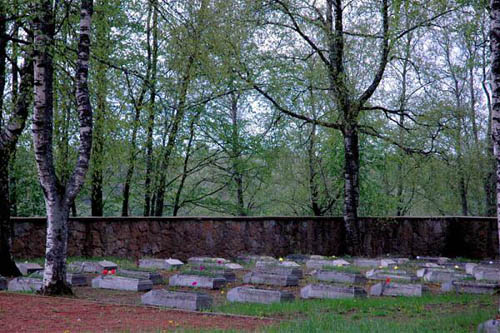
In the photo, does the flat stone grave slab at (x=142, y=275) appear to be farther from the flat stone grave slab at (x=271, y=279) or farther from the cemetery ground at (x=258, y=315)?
the flat stone grave slab at (x=271, y=279)

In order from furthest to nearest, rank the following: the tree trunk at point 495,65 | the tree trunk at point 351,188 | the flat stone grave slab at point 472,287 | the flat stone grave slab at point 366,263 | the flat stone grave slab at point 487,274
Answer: the tree trunk at point 351,188 < the flat stone grave slab at point 366,263 < the flat stone grave slab at point 487,274 < the flat stone grave slab at point 472,287 < the tree trunk at point 495,65

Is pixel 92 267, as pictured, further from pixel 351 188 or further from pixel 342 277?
pixel 351 188

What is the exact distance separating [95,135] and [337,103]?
24.7ft

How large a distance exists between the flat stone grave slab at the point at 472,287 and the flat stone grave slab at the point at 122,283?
5322 millimetres

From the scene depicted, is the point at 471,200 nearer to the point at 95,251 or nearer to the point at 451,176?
the point at 451,176

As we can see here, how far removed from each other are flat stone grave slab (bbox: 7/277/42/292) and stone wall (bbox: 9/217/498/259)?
14.8 ft

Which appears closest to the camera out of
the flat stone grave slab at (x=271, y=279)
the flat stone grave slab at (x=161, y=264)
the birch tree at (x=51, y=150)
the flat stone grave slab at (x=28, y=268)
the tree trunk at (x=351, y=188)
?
the birch tree at (x=51, y=150)

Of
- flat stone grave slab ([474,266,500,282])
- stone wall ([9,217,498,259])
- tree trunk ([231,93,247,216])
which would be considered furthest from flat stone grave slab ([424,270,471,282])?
tree trunk ([231,93,247,216])

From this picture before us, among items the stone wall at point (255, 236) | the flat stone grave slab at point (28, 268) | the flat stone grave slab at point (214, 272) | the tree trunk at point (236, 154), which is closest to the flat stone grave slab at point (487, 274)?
the flat stone grave slab at point (214, 272)

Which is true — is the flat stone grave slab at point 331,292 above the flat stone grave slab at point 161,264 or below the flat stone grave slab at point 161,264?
below

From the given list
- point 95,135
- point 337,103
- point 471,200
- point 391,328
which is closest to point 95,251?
point 95,135

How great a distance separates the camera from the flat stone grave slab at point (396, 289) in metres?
9.87

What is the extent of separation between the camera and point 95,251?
623 inches

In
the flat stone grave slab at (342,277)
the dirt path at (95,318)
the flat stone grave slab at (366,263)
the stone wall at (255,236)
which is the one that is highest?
the stone wall at (255,236)
